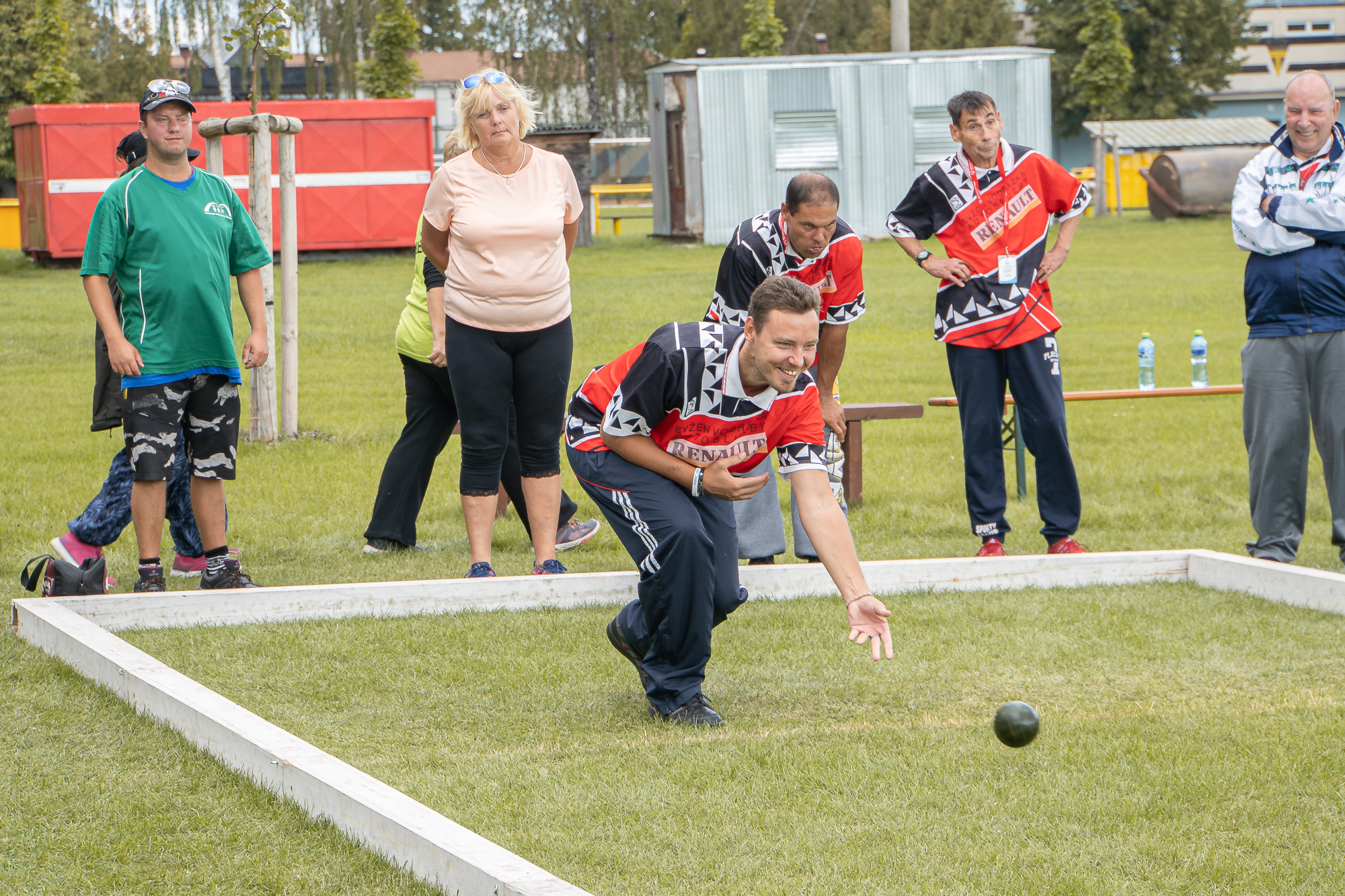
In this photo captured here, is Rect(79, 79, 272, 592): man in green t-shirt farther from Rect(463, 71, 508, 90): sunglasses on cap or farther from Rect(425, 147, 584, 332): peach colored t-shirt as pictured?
Rect(463, 71, 508, 90): sunglasses on cap

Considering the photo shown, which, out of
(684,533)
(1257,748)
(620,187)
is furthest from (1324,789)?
(620,187)

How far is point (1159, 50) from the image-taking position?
2136 inches

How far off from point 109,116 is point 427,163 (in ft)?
15.8

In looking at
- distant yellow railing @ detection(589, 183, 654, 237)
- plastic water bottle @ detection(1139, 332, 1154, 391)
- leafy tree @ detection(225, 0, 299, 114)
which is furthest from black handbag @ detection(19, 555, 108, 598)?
distant yellow railing @ detection(589, 183, 654, 237)

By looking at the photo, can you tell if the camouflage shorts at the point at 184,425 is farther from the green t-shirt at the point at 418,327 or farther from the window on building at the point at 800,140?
the window on building at the point at 800,140

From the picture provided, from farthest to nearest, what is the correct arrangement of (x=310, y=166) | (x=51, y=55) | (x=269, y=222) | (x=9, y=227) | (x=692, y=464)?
(x=9, y=227) → (x=51, y=55) → (x=310, y=166) → (x=269, y=222) → (x=692, y=464)

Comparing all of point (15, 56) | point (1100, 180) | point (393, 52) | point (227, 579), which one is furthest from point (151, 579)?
point (15, 56)

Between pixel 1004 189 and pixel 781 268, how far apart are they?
1.33m

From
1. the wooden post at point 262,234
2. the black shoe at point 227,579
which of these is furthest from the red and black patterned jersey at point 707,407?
the wooden post at point 262,234

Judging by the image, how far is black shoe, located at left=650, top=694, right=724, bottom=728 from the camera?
14.2 feet

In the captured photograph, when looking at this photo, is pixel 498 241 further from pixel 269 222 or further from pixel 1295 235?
pixel 269 222

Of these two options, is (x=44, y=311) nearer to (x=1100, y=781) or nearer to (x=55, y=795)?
(x=55, y=795)

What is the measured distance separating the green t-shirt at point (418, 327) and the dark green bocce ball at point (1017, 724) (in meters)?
3.43

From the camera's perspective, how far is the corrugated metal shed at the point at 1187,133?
43875 millimetres
